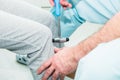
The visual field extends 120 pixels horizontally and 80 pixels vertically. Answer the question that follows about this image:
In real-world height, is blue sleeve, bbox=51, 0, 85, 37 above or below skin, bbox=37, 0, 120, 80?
below

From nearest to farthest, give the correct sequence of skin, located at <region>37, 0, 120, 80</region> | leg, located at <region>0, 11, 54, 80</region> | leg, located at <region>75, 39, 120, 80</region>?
1. leg, located at <region>75, 39, 120, 80</region>
2. skin, located at <region>37, 0, 120, 80</region>
3. leg, located at <region>0, 11, 54, 80</region>

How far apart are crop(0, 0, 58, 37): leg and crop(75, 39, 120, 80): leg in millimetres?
637

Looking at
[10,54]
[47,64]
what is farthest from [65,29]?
[47,64]

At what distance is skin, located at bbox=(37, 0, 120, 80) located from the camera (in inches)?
34.5

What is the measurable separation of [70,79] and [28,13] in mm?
422

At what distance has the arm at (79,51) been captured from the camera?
0.88 metres

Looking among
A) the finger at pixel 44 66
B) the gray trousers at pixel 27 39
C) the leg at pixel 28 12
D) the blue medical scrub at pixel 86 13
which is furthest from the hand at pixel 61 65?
the blue medical scrub at pixel 86 13

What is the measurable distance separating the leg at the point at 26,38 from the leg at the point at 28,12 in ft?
0.70

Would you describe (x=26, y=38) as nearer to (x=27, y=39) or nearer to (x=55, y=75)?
(x=27, y=39)

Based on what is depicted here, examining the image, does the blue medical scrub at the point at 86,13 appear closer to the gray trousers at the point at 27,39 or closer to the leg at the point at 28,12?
the leg at the point at 28,12

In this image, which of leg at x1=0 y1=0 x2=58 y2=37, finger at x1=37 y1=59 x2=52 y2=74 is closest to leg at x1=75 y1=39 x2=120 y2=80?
finger at x1=37 y1=59 x2=52 y2=74

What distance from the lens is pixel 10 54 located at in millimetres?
1550

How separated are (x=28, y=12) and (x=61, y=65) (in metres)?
0.50

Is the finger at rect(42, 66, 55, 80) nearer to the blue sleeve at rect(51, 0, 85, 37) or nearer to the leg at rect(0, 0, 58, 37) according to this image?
the leg at rect(0, 0, 58, 37)
